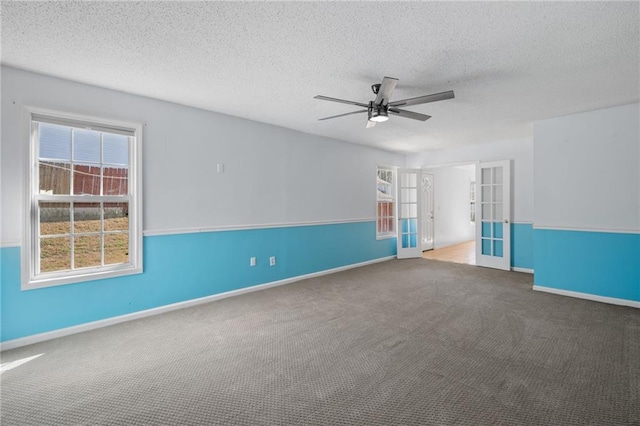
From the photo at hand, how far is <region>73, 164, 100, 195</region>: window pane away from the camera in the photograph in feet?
10.2

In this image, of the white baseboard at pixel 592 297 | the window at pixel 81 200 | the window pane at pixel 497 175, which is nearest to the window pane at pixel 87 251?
the window at pixel 81 200

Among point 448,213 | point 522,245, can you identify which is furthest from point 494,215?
point 448,213

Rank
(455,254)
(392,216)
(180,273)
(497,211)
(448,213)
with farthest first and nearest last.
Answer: (448,213), (455,254), (392,216), (497,211), (180,273)

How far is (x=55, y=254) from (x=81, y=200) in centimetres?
59

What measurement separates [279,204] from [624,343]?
421cm

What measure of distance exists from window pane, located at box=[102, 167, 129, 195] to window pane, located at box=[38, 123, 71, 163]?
351 mm

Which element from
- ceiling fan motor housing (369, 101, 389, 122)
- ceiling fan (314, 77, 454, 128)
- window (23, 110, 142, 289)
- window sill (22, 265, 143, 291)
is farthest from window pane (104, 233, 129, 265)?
ceiling fan motor housing (369, 101, 389, 122)

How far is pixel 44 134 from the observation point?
294cm

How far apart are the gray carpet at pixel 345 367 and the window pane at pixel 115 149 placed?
5.92 ft

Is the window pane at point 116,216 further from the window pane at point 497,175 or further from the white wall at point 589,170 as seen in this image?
the window pane at point 497,175

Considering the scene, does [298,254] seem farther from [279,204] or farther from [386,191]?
[386,191]

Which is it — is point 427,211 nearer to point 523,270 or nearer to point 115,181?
point 523,270

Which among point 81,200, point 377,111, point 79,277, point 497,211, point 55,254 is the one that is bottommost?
point 79,277

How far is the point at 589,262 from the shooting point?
159 inches
